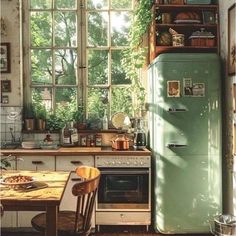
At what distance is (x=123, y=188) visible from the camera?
4.19 metres

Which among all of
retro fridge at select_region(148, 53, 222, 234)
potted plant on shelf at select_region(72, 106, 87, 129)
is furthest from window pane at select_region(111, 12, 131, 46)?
retro fridge at select_region(148, 53, 222, 234)

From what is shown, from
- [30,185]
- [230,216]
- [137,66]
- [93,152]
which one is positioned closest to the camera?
[30,185]

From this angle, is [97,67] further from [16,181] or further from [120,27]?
[16,181]

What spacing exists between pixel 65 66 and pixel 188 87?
64.9 inches

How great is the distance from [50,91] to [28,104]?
307mm

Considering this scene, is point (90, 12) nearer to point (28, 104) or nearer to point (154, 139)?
point (28, 104)

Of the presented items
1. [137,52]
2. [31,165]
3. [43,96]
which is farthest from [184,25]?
[31,165]

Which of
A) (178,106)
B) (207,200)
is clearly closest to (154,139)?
(178,106)

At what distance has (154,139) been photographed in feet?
13.9

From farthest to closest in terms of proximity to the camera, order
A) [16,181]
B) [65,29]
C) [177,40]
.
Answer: [65,29] → [177,40] → [16,181]

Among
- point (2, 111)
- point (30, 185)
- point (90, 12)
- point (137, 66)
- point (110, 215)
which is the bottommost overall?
point (110, 215)

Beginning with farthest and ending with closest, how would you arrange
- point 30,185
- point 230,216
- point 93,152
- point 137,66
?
point 137,66 → point 93,152 → point 230,216 → point 30,185

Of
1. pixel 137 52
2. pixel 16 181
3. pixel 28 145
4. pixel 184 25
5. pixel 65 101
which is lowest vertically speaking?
pixel 16 181

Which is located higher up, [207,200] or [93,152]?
[93,152]
